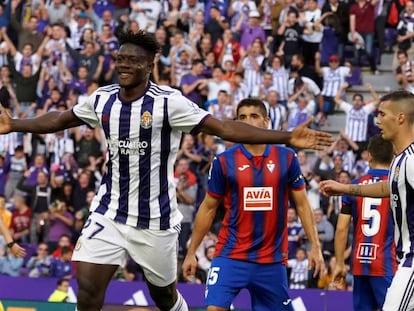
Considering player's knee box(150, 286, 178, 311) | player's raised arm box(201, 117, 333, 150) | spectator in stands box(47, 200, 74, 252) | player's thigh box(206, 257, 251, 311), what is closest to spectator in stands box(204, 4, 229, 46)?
spectator in stands box(47, 200, 74, 252)

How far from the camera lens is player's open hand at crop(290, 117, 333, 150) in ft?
30.3

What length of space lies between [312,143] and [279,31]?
14540 mm

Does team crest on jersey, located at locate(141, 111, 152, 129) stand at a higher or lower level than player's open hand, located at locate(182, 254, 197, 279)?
higher

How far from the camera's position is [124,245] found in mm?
10312

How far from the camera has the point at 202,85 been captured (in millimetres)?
22141

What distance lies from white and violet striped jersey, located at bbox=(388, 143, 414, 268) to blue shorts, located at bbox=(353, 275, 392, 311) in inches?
94.9

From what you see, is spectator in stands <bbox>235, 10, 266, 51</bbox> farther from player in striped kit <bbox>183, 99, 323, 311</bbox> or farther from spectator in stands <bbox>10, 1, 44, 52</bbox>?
player in striped kit <bbox>183, 99, 323, 311</bbox>

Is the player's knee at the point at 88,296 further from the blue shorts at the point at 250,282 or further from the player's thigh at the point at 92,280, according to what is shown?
the blue shorts at the point at 250,282

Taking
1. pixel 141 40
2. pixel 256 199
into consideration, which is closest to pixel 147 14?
pixel 256 199

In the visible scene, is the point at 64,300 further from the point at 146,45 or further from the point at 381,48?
the point at 381,48

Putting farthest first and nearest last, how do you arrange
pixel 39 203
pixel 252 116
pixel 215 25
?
pixel 215 25 < pixel 39 203 < pixel 252 116

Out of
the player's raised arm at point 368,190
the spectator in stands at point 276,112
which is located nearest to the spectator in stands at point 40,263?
the spectator in stands at point 276,112

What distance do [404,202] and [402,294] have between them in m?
0.70

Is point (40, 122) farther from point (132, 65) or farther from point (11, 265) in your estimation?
point (11, 265)
